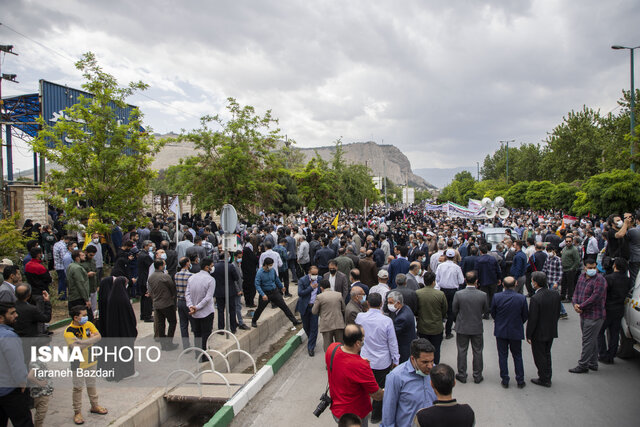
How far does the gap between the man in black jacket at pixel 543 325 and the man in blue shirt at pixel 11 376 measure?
6.44 m

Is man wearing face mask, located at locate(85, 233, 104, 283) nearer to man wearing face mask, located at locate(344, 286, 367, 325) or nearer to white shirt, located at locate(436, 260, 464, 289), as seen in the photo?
man wearing face mask, located at locate(344, 286, 367, 325)

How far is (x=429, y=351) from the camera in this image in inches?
130

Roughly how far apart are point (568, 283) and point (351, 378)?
32.0 ft

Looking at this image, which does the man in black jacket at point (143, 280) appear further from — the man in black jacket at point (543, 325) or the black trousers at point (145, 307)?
the man in black jacket at point (543, 325)

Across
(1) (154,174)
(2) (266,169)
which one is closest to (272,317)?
(1) (154,174)

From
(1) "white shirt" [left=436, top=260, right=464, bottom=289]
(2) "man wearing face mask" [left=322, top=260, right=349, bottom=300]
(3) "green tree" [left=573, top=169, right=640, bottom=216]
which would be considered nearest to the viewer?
(2) "man wearing face mask" [left=322, top=260, right=349, bottom=300]

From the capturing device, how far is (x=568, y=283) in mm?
11047

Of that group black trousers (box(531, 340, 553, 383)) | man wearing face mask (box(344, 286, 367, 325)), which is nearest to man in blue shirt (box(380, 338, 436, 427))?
man wearing face mask (box(344, 286, 367, 325))

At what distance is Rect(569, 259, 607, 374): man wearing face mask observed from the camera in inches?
254

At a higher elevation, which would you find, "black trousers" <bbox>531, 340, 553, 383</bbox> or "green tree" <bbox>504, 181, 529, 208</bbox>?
"green tree" <bbox>504, 181, 529, 208</bbox>

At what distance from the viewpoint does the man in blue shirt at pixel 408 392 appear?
11.1ft

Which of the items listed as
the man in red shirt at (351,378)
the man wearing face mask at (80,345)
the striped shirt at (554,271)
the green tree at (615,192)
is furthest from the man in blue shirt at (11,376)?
the green tree at (615,192)

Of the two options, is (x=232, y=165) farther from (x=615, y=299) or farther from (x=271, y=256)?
(x=615, y=299)

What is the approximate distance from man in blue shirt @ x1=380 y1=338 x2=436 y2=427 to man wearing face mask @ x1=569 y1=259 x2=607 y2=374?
443 centimetres
